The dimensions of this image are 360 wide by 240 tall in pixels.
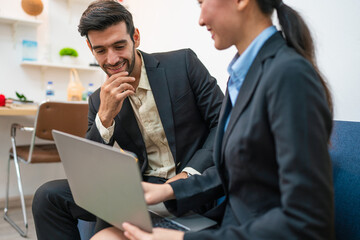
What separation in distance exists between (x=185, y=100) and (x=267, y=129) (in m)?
0.70

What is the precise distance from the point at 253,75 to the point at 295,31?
153mm

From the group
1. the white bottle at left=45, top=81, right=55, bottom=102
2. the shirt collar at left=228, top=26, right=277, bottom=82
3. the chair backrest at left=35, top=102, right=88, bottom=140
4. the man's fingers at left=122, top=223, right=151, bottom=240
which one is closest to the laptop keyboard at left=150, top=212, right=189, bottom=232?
the man's fingers at left=122, top=223, right=151, bottom=240

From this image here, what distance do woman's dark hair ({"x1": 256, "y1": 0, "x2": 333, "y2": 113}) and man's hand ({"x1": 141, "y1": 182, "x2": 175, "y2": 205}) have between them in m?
0.45

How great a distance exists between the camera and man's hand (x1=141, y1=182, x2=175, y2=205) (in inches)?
32.4

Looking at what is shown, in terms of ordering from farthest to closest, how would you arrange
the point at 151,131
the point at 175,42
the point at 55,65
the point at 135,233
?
1. the point at 55,65
2. the point at 175,42
3. the point at 151,131
4. the point at 135,233

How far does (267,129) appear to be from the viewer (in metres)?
0.63

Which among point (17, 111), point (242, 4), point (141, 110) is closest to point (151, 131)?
point (141, 110)

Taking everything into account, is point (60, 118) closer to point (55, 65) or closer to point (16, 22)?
point (55, 65)

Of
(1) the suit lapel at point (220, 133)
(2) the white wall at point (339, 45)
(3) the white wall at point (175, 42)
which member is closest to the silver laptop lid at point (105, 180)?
(1) the suit lapel at point (220, 133)

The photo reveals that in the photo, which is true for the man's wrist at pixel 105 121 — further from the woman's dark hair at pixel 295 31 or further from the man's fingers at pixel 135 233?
the woman's dark hair at pixel 295 31

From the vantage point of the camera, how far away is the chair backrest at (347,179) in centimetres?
79

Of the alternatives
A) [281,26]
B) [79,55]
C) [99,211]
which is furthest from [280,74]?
[79,55]

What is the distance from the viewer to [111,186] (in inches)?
28.7

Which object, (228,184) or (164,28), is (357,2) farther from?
(164,28)
